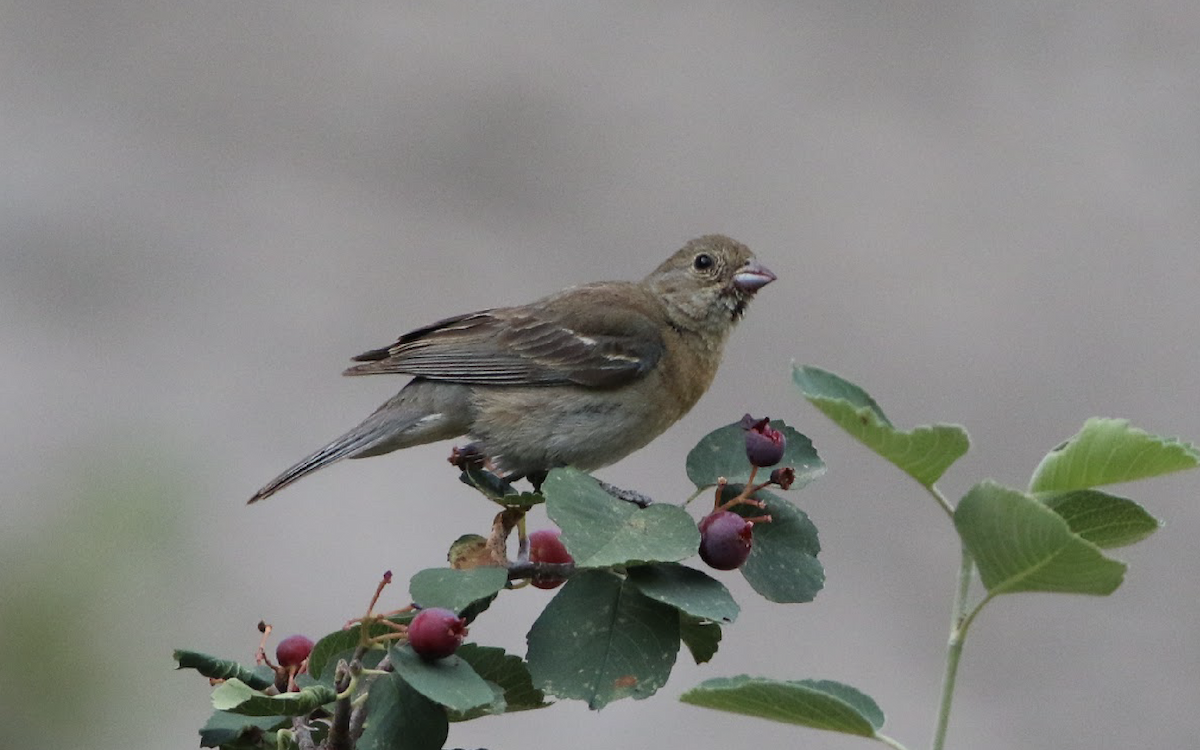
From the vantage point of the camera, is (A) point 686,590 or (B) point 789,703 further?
(A) point 686,590

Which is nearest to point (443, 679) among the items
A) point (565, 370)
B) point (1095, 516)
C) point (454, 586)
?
point (454, 586)

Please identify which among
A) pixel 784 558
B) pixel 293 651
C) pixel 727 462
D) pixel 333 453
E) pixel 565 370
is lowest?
pixel 293 651

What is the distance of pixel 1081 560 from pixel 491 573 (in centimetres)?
61

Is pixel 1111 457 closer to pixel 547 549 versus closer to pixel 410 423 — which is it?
pixel 547 549

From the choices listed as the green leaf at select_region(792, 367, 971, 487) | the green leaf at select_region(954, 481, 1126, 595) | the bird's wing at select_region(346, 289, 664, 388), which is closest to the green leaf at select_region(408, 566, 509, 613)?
the green leaf at select_region(792, 367, 971, 487)

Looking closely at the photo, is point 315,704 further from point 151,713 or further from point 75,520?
point 75,520

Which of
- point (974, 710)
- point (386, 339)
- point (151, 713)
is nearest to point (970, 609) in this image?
point (151, 713)

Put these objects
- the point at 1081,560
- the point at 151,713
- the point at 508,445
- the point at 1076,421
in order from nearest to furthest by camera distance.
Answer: the point at 1081,560, the point at 151,713, the point at 508,445, the point at 1076,421

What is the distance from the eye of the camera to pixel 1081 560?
1388 mm

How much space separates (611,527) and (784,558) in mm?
245

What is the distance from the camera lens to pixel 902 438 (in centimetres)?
147

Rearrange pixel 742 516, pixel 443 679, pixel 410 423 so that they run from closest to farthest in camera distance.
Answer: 1. pixel 443 679
2. pixel 742 516
3. pixel 410 423

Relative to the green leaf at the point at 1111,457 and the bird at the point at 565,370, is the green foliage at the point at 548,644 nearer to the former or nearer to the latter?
the green leaf at the point at 1111,457

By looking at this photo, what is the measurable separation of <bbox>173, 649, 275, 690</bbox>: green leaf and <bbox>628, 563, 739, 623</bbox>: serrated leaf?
1.33 ft
